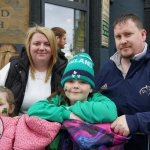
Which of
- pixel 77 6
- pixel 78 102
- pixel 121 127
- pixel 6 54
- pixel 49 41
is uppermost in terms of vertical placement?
pixel 77 6

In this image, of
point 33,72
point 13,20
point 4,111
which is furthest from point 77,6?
point 4,111

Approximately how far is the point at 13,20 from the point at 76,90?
12.8ft

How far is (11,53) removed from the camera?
4707 millimetres

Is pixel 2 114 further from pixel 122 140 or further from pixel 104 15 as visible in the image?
pixel 104 15

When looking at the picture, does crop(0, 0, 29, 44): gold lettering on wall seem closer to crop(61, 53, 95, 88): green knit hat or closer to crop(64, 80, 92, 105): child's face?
crop(61, 53, 95, 88): green knit hat

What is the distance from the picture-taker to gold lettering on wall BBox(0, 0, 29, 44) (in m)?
5.73

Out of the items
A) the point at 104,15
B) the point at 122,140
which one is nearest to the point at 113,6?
the point at 104,15

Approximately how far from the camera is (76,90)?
2.26 meters

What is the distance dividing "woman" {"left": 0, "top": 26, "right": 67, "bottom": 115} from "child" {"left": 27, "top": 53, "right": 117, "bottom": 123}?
55 cm

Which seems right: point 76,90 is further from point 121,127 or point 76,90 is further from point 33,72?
point 33,72

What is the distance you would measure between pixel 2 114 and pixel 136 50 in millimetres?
1265

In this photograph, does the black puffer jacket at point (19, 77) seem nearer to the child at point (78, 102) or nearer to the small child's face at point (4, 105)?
the small child's face at point (4, 105)

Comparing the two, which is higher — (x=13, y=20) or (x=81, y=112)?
(x=13, y=20)

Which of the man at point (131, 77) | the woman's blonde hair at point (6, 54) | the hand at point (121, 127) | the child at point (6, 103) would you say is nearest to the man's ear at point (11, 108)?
the child at point (6, 103)
